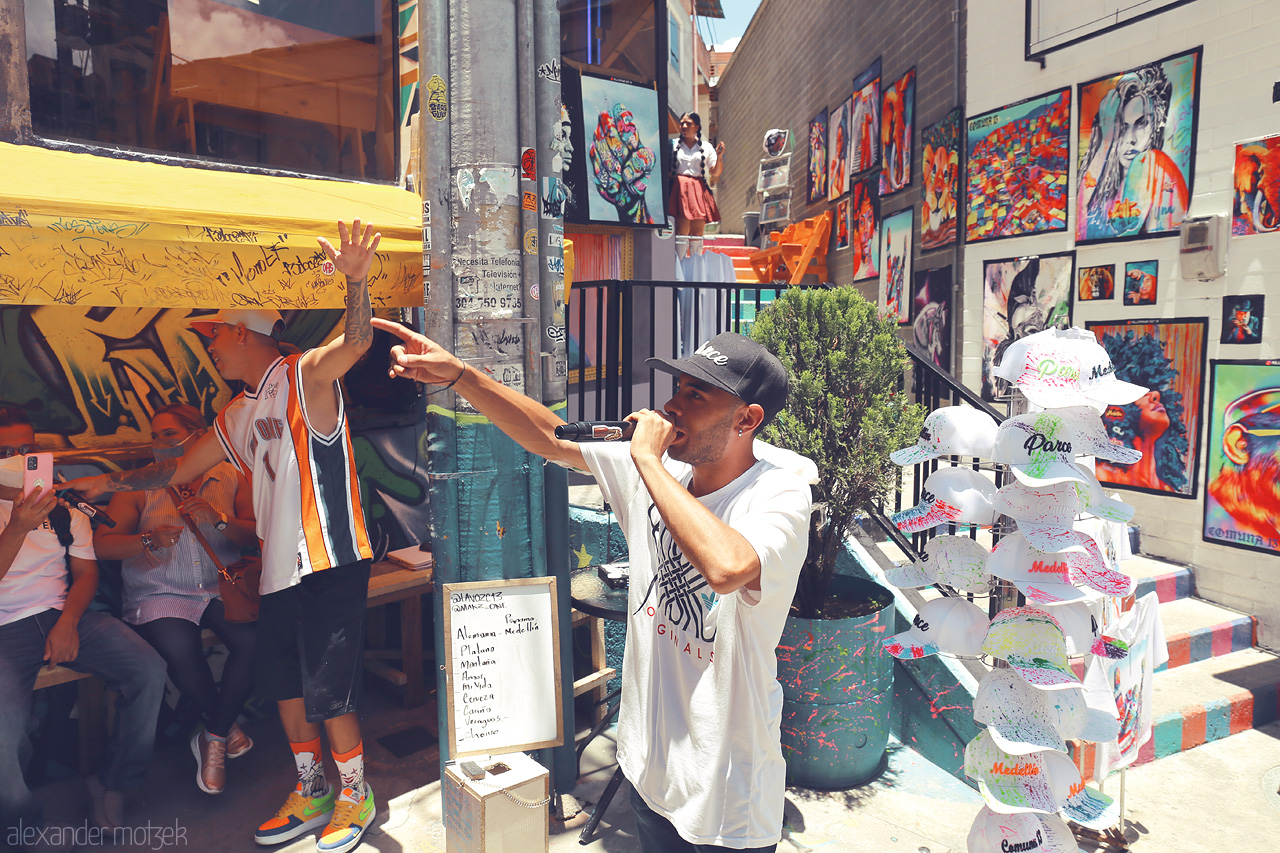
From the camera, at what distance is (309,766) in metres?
3.60

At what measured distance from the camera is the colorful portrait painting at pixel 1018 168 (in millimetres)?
7250

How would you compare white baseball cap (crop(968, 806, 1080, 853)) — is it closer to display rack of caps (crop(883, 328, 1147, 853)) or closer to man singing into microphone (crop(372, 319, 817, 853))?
display rack of caps (crop(883, 328, 1147, 853))

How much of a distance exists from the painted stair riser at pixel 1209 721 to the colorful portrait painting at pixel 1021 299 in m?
2.92

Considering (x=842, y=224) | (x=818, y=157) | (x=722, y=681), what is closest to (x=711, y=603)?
(x=722, y=681)

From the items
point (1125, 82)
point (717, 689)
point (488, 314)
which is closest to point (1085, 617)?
point (717, 689)

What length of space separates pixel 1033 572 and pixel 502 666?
2100mm

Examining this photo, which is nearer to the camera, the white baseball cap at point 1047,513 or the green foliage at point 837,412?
the white baseball cap at point 1047,513

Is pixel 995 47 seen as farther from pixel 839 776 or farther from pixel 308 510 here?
pixel 308 510

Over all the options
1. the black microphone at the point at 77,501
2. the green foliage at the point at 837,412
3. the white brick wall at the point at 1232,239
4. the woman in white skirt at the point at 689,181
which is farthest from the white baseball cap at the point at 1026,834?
the woman in white skirt at the point at 689,181

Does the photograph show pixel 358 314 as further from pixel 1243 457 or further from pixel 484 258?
pixel 1243 457

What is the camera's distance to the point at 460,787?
297 centimetres

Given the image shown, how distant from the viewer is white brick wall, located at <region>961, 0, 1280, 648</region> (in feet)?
18.5

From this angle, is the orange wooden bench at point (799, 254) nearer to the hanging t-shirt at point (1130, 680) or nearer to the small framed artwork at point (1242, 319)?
the small framed artwork at point (1242, 319)

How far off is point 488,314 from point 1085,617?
2.68m
